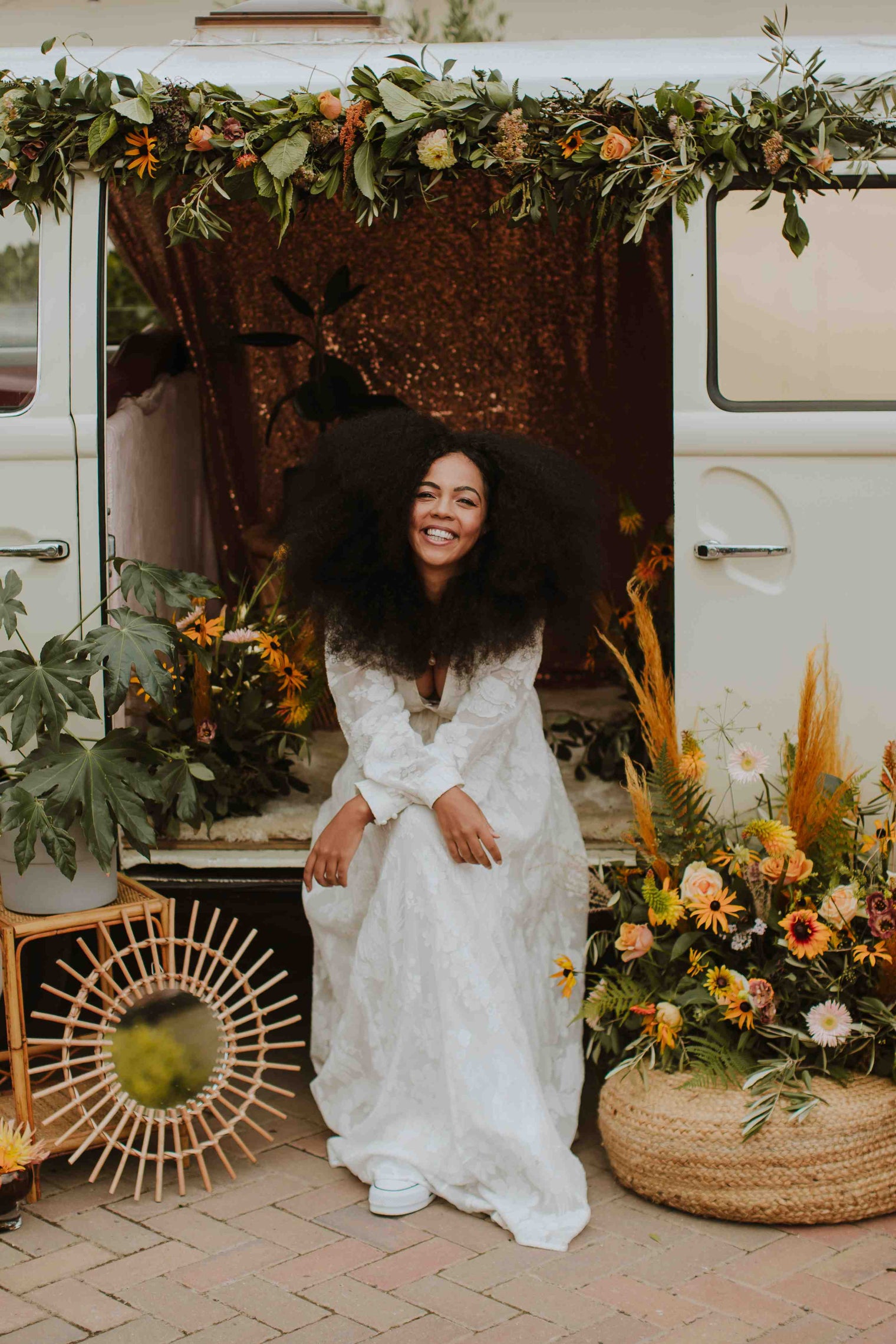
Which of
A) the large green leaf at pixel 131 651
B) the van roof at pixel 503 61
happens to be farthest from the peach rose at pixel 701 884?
the van roof at pixel 503 61

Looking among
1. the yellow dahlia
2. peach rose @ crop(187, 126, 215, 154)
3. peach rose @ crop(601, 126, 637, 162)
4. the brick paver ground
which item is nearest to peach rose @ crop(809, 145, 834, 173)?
peach rose @ crop(601, 126, 637, 162)

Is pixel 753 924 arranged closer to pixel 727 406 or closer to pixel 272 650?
pixel 727 406

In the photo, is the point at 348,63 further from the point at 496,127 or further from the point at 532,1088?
the point at 532,1088

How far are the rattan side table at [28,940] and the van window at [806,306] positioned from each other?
178cm

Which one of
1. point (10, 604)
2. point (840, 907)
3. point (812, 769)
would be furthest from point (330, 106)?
point (840, 907)

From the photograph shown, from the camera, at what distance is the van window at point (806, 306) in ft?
10.6

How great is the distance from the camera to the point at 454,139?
305 cm

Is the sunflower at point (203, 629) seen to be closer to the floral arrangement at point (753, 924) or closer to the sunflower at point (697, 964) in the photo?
the floral arrangement at point (753, 924)

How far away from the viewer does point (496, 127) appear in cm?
306

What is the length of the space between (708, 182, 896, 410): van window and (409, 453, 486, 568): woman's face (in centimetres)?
62

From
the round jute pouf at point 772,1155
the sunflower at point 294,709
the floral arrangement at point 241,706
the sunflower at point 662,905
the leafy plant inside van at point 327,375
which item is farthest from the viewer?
the leafy plant inside van at point 327,375

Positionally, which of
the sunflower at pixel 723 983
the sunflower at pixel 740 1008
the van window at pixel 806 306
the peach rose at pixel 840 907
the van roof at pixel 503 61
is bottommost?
the sunflower at pixel 740 1008

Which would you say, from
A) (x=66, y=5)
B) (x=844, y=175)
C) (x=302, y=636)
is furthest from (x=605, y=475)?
(x=66, y=5)

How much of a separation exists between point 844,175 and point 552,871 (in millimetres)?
1720
